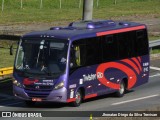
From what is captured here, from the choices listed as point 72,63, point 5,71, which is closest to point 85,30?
point 72,63

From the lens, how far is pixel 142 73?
86.8 feet

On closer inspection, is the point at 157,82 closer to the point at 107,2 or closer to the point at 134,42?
the point at 134,42

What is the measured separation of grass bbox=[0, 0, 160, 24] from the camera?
56.4 m

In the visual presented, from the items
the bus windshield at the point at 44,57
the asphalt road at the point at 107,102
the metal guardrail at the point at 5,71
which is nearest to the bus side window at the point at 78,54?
the bus windshield at the point at 44,57

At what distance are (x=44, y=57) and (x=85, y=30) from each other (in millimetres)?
2241

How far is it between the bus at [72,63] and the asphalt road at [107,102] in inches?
13.1

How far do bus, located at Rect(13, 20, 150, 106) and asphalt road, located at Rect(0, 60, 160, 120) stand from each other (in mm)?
334

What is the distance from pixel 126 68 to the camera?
25359mm

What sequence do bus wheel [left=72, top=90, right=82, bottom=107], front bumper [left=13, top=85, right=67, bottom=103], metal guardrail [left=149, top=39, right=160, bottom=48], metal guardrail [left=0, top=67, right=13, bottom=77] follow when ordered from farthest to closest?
1. metal guardrail [left=149, top=39, right=160, bottom=48]
2. metal guardrail [left=0, top=67, right=13, bottom=77]
3. bus wheel [left=72, top=90, right=82, bottom=107]
4. front bumper [left=13, top=85, right=67, bottom=103]

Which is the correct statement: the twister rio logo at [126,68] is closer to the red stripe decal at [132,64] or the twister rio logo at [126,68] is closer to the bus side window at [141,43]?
the red stripe decal at [132,64]

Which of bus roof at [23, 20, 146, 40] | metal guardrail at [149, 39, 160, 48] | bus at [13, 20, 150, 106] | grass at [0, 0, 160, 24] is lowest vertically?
grass at [0, 0, 160, 24]

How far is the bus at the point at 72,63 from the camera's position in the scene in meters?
21.6

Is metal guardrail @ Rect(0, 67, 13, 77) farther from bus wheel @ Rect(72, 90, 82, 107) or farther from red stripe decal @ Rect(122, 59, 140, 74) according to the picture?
bus wheel @ Rect(72, 90, 82, 107)

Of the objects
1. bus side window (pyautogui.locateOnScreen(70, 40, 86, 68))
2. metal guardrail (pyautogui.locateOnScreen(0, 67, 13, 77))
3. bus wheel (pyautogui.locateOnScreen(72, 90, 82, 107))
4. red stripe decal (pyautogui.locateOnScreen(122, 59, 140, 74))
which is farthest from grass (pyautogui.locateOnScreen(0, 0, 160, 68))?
bus wheel (pyautogui.locateOnScreen(72, 90, 82, 107))
